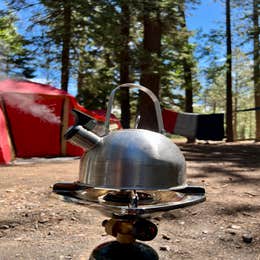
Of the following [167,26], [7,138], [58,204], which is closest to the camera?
[58,204]

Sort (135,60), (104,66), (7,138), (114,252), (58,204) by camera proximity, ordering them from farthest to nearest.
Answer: (104,66), (135,60), (7,138), (58,204), (114,252)

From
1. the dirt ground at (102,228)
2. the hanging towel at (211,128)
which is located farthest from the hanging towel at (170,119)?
the dirt ground at (102,228)

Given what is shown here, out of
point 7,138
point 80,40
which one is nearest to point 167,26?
point 80,40

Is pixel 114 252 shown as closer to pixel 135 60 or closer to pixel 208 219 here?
pixel 208 219

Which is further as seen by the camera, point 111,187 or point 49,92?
point 49,92

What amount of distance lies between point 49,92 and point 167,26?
6526mm

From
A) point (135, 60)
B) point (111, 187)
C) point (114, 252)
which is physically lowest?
point (114, 252)

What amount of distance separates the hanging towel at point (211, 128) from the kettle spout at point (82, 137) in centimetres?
1305

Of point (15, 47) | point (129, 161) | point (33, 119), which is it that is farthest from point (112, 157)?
point (15, 47)

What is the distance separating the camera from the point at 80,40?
11.8 metres

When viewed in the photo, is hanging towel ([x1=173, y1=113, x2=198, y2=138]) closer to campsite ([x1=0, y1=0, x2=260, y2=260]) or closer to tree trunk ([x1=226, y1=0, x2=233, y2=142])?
campsite ([x1=0, y1=0, x2=260, y2=260])

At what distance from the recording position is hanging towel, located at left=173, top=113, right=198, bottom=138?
46.1ft

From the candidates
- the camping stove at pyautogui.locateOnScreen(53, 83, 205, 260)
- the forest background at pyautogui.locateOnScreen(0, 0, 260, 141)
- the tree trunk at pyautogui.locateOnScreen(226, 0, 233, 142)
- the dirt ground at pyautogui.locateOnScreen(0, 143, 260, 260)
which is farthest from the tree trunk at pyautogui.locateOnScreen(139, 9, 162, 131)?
the camping stove at pyautogui.locateOnScreen(53, 83, 205, 260)

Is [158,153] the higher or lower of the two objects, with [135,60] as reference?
lower
